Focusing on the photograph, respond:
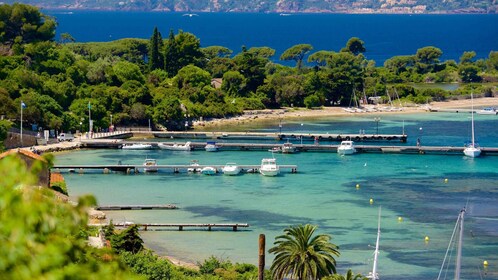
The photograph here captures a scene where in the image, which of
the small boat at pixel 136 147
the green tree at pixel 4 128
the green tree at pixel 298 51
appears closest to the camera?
the green tree at pixel 4 128

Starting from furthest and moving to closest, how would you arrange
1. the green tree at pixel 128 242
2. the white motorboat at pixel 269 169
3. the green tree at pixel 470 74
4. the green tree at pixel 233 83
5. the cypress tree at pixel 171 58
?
1. the green tree at pixel 470 74
2. the cypress tree at pixel 171 58
3. the green tree at pixel 233 83
4. the white motorboat at pixel 269 169
5. the green tree at pixel 128 242

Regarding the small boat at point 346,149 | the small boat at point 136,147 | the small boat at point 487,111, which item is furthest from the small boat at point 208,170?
the small boat at point 487,111

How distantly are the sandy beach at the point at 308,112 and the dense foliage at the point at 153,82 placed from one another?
115 cm

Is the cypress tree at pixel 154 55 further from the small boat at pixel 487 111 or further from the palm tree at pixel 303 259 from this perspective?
the palm tree at pixel 303 259

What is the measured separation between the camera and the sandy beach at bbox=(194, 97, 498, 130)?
88.4m

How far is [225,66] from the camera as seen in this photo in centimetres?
10381

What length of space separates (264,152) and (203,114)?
1773 centimetres

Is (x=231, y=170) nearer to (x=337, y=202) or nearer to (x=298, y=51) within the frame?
(x=337, y=202)

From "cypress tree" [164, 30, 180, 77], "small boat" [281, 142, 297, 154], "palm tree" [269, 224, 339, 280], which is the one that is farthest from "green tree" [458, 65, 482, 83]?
"palm tree" [269, 224, 339, 280]

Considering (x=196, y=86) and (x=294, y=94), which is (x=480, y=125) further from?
(x=196, y=86)

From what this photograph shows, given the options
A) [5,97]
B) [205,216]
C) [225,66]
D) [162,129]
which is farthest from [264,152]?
[225,66]

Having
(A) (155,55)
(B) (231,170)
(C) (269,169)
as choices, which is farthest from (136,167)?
(A) (155,55)

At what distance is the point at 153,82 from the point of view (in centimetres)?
9306

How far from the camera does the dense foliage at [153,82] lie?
255 ft
